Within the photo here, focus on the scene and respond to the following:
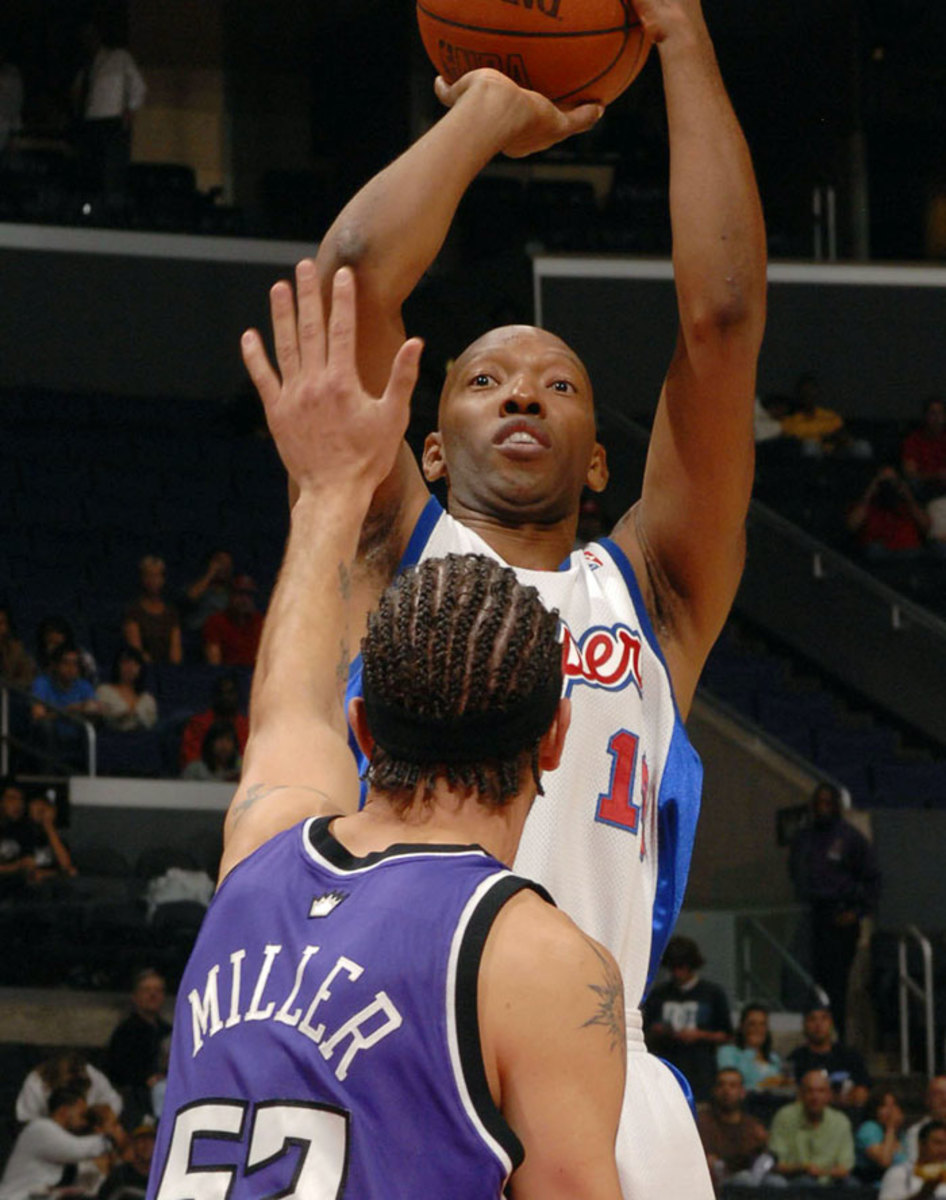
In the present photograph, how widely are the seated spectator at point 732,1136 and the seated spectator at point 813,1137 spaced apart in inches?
4.9

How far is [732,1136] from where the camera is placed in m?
9.61

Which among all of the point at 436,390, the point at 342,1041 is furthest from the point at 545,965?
the point at 436,390

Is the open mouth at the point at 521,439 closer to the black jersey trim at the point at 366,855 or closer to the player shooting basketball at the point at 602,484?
the player shooting basketball at the point at 602,484

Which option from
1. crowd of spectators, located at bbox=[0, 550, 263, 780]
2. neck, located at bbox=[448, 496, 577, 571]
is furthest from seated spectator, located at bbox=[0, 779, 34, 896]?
neck, located at bbox=[448, 496, 577, 571]

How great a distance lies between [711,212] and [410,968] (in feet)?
4.88

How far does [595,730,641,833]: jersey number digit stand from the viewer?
3.10m

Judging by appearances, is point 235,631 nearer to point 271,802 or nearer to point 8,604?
point 8,604

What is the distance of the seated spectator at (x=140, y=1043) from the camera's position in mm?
9688

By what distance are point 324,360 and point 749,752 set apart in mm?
11230

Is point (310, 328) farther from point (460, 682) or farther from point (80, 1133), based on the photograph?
point (80, 1133)

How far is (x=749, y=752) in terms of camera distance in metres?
13.4

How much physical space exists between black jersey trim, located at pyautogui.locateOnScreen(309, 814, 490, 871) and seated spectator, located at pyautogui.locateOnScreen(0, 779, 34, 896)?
8.93 metres

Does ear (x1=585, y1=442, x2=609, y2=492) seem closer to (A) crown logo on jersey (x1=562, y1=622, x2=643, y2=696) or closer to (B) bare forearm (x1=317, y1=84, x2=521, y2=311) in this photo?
(A) crown logo on jersey (x1=562, y1=622, x2=643, y2=696)

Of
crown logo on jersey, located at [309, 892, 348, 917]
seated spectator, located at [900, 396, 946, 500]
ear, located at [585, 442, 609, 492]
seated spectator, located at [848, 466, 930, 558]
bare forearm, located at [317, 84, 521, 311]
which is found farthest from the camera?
seated spectator, located at [900, 396, 946, 500]
